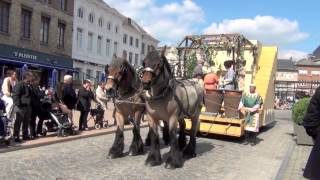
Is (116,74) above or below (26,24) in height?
below

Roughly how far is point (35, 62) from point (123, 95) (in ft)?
81.1

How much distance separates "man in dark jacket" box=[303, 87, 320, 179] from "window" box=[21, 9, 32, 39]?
96.2 ft

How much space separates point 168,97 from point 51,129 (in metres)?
5.57

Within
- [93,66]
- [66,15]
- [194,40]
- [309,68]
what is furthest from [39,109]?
[309,68]

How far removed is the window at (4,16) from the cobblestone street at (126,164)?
1998 cm

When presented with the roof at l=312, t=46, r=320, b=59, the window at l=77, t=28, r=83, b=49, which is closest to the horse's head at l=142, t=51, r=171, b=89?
the window at l=77, t=28, r=83, b=49

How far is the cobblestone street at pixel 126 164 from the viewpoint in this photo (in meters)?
8.45

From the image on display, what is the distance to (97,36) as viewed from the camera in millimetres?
49344

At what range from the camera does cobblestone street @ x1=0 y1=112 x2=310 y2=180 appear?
332 inches

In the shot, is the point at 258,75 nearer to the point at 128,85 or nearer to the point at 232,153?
the point at 232,153

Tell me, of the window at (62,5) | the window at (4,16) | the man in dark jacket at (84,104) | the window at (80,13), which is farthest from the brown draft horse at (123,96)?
the window at (80,13)

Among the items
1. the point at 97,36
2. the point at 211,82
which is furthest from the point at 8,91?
the point at 97,36

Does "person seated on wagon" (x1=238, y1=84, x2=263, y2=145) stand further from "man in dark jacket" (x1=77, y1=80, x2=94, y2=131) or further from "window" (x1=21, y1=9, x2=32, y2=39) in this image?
"window" (x1=21, y1=9, x2=32, y2=39)

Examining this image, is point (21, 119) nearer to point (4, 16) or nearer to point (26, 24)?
point (4, 16)
